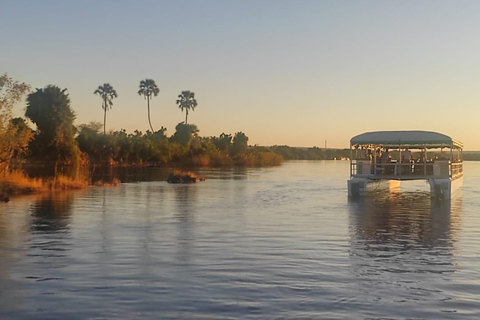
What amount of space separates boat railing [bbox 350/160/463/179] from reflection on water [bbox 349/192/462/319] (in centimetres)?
458

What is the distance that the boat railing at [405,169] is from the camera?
35.8m

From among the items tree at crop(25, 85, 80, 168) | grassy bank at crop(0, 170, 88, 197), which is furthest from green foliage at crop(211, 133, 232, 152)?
grassy bank at crop(0, 170, 88, 197)

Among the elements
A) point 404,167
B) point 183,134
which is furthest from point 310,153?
point 404,167

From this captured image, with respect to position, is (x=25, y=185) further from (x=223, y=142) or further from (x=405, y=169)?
(x=223, y=142)

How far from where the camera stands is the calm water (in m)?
10.7

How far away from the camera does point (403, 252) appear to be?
1684 cm

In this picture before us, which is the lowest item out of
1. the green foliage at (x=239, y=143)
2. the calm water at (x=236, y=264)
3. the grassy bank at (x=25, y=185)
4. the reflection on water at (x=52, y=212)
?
the calm water at (x=236, y=264)

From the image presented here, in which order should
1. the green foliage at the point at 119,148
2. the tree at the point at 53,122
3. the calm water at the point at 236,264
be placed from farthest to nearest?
1. the green foliage at the point at 119,148
2. the tree at the point at 53,122
3. the calm water at the point at 236,264

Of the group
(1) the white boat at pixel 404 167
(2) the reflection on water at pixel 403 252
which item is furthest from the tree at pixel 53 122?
(2) the reflection on water at pixel 403 252

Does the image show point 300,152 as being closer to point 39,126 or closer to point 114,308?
point 39,126

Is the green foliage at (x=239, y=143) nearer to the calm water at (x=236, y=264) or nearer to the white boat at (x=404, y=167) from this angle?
the white boat at (x=404, y=167)

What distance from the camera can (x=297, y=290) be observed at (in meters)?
11.9

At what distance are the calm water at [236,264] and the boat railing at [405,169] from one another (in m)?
7.36

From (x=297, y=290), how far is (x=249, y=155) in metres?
114
